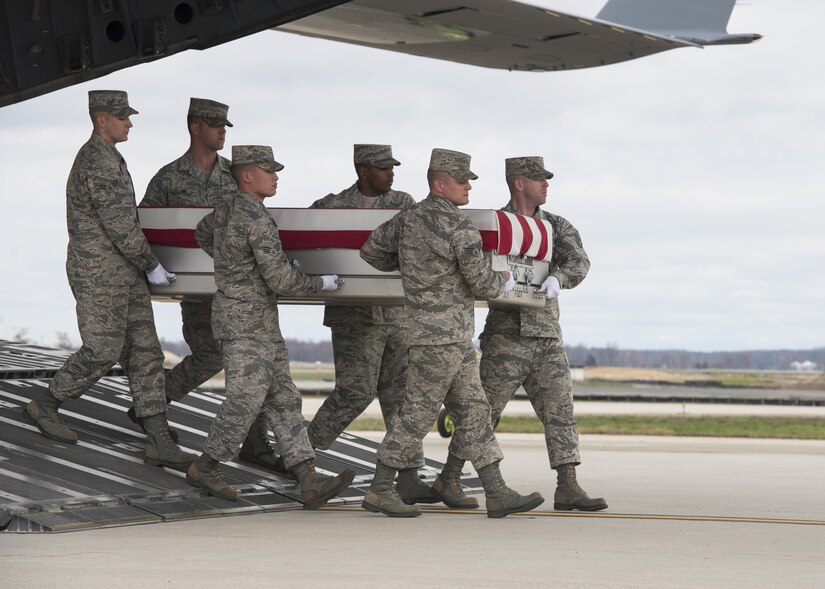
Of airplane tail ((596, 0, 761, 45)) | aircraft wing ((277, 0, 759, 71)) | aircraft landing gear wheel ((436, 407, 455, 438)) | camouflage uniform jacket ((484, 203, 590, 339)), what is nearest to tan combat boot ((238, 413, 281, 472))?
camouflage uniform jacket ((484, 203, 590, 339))

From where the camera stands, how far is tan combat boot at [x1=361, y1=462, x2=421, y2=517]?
6312 millimetres

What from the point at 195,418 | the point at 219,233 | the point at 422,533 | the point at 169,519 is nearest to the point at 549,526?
the point at 422,533

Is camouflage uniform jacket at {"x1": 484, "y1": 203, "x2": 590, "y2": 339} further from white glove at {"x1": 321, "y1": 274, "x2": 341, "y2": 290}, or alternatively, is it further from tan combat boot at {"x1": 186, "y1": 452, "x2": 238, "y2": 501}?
tan combat boot at {"x1": 186, "y1": 452, "x2": 238, "y2": 501}

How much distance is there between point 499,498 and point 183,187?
269 centimetres

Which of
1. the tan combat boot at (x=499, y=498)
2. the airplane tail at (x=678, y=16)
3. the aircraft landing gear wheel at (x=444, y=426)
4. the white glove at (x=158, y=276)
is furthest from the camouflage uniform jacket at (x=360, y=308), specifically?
the aircraft landing gear wheel at (x=444, y=426)

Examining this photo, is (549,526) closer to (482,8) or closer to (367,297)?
(367,297)

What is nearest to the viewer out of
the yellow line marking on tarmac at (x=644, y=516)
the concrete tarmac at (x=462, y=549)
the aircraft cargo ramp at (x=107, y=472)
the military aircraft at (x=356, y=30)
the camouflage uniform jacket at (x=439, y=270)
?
the concrete tarmac at (x=462, y=549)

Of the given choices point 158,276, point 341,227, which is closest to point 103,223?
point 158,276

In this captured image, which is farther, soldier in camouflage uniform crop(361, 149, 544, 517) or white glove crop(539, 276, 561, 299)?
white glove crop(539, 276, 561, 299)

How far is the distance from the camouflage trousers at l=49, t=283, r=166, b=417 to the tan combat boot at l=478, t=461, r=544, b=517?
6.43ft

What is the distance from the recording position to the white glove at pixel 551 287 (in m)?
6.87

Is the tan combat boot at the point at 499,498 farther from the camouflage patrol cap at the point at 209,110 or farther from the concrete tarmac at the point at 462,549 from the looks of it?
the camouflage patrol cap at the point at 209,110

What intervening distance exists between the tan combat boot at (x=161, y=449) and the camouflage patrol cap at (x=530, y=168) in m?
2.51

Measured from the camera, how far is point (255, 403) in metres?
6.38
